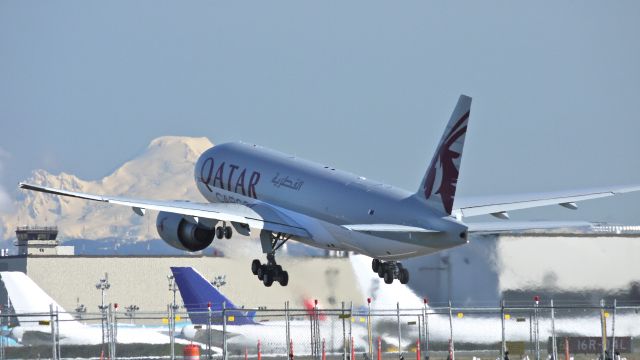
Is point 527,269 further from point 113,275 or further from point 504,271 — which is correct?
point 113,275

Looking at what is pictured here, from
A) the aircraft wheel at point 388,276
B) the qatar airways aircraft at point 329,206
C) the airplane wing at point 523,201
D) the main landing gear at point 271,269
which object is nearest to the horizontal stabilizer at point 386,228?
the qatar airways aircraft at point 329,206

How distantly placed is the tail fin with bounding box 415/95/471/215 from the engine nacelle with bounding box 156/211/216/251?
11.7 m

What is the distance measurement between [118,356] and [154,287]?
90.2m

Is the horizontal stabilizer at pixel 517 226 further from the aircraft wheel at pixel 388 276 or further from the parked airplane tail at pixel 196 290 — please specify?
the parked airplane tail at pixel 196 290

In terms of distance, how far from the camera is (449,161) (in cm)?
5478

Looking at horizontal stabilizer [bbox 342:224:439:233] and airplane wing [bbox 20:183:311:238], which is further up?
airplane wing [bbox 20:183:311:238]

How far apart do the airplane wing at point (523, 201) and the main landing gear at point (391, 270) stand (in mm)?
3305

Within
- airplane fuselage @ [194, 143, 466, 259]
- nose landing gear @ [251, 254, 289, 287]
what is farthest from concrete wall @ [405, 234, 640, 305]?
airplane fuselage @ [194, 143, 466, 259]

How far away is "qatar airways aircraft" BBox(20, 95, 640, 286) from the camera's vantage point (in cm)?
5484

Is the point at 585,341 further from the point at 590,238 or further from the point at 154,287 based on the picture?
the point at 154,287

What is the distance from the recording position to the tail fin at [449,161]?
2146 inches

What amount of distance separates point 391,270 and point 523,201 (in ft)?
21.2

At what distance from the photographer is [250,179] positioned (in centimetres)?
6481

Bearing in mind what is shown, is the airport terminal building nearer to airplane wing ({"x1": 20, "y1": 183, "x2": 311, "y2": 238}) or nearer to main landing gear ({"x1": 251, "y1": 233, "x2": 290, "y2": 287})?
main landing gear ({"x1": 251, "y1": 233, "x2": 290, "y2": 287})
